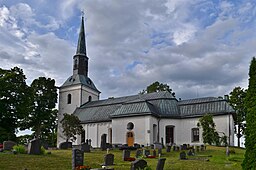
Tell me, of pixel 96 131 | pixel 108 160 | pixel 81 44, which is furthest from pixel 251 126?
pixel 81 44

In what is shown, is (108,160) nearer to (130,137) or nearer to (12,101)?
(130,137)

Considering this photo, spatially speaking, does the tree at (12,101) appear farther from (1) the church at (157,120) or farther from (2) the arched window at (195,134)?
(2) the arched window at (195,134)

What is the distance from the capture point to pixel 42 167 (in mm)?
15414

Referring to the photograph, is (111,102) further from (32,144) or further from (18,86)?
(32,144)

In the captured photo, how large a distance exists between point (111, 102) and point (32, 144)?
26615 millimetres

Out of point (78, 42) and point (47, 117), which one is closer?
point (47, 117)

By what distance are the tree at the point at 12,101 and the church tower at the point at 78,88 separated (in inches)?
388

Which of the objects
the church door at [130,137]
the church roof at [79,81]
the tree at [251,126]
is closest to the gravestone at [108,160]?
the tree at [251,126]

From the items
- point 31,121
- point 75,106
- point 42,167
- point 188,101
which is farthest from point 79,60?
point 42,167

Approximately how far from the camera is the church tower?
1991 inches

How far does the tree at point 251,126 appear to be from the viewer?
10.2 meters

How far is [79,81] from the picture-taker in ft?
166

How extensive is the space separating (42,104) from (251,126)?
137 ft

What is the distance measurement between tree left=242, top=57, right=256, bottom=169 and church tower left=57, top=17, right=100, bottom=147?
40720 millimetres
